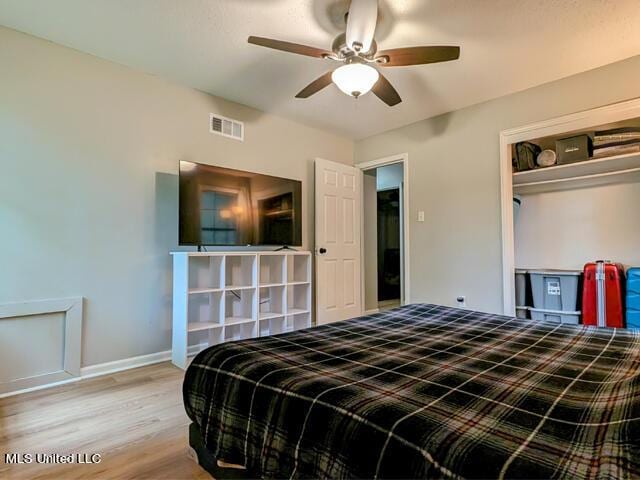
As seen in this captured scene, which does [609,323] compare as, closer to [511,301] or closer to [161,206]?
[511,301]

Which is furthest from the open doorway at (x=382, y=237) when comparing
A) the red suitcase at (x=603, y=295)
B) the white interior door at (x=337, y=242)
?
the red suitcase at (x=603, y=295)

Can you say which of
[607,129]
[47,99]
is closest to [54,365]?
[47,99]

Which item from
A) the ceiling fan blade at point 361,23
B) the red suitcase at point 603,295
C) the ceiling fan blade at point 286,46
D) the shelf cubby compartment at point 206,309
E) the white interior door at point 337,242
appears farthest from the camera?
the white interior door at point 337,242

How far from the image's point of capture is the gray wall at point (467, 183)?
10.2 feet

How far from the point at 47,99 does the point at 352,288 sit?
11.7 feet

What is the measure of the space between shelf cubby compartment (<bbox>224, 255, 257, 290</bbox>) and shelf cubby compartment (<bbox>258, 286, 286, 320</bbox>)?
0.27 metres

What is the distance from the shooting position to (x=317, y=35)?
2438 mm

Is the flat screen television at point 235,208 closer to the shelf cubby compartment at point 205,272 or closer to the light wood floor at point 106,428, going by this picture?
the shelf cubby compartment at point 205,272

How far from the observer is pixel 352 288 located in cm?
451

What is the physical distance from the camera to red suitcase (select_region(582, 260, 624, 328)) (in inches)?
116

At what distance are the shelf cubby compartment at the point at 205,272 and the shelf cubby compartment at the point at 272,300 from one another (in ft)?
1.81

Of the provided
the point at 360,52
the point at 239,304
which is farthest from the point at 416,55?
the point at 239,304

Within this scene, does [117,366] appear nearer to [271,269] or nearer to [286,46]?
[271,269]

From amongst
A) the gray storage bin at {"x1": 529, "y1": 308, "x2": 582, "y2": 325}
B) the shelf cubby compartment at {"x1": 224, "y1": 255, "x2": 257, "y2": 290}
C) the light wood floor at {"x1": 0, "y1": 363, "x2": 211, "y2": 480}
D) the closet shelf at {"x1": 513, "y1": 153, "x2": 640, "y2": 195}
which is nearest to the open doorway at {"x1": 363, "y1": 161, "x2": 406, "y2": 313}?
the closet shelf at {"x1": 513, "y1": 153, "x2": 640, "y2": 195}
